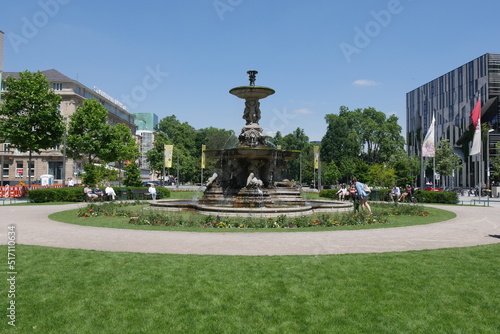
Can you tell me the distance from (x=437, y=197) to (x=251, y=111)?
16275 millimetres

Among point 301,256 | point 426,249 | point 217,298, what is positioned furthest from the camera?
point 426,249

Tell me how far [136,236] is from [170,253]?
3.27m

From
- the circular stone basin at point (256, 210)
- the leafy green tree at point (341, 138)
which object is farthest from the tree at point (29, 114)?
the leafy green tree at point (341, 138)

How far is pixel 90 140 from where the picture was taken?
45.2 metres

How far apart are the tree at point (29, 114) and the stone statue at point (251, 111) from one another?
1823 centimetres

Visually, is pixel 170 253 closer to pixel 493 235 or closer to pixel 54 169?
pixel 493 235

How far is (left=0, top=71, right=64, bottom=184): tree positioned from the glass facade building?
55.1 m

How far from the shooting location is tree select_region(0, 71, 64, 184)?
33.3 meters

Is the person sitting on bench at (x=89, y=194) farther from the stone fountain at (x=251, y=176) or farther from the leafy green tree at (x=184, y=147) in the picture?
the leafy green tree at (x=184, y=147)

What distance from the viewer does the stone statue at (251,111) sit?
82.4 feet

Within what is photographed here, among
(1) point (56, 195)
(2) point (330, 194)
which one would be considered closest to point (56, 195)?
(1) point (56, 195)

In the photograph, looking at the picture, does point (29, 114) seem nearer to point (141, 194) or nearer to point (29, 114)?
point (29, 114)

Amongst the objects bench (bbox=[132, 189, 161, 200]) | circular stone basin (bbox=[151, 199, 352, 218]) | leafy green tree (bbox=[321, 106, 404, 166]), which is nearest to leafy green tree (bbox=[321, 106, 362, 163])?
leafy green tree (bbox=[321, 106, 404, 166])

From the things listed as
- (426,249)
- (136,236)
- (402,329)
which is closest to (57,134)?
(136,236)
